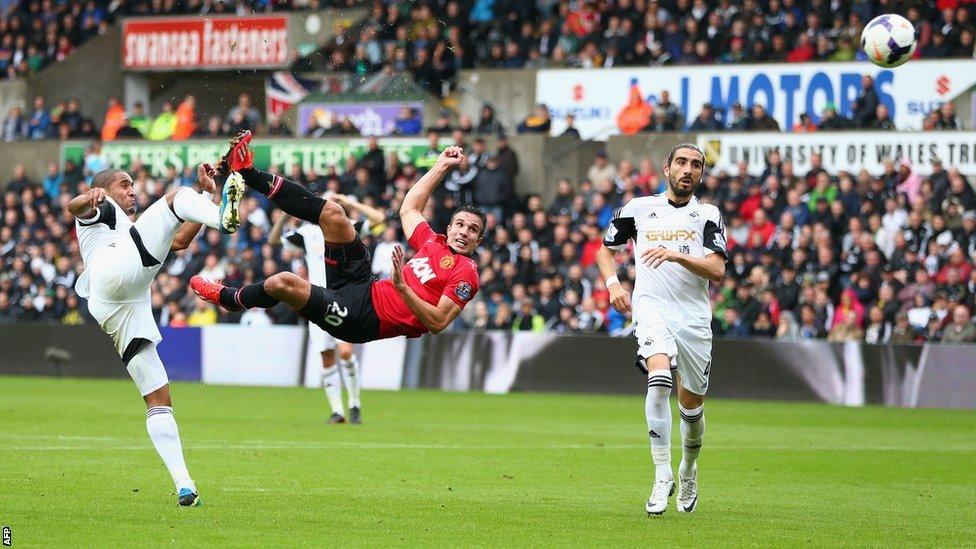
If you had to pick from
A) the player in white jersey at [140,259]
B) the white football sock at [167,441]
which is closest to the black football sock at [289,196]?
the player in white jersey at [140,259]

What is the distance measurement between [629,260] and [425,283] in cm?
1545

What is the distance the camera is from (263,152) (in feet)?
113

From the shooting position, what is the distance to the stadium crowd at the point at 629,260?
25.0m

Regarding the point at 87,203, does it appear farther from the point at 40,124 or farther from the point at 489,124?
the point at 40,124

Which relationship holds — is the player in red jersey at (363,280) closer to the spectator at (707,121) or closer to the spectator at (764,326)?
the spectator at (764,326)

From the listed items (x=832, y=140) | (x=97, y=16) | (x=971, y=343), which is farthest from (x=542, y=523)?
(x=97, y=16)

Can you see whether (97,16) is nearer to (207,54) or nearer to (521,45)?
(207,54)

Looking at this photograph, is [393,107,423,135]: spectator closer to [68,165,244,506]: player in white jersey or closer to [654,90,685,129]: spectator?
[654,90,685,129]: spectator

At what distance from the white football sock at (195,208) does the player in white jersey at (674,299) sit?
289cm

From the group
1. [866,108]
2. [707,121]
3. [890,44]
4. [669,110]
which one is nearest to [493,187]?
[669,110]

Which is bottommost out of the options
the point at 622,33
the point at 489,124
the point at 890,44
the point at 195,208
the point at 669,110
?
the point at 195,208

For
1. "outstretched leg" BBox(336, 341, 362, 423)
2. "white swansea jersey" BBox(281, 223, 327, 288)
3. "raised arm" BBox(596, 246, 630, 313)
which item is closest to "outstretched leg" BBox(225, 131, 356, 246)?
"raised arm" BBox(596, 246, 630, 313)

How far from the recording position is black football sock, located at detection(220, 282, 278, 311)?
11.3 meters

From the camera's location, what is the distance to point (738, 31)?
31094mm
